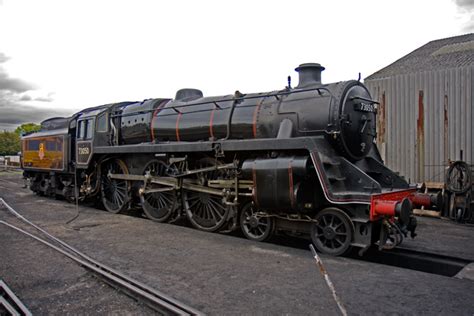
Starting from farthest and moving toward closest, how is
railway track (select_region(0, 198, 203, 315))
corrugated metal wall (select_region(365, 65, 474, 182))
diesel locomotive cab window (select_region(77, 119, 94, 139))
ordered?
diesel locomotive cab window (select_region(77, 119, 94, 139)) → corrugated metal wall (select_region(365, 65, 474, 182)) → railway track (select_region(0, 198, 203, 315))

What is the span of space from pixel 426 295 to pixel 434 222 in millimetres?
5460

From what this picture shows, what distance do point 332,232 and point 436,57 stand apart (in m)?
19.0

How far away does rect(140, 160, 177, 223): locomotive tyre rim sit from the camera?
338 inches

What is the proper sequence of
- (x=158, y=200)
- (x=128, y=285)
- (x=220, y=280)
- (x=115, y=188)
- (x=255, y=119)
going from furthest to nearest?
(x=115, y=188) → (x=158, y=200) → (x=255, y=119) → (x=220, y=280) → (x=128, y=285)

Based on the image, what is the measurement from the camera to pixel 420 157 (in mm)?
10117

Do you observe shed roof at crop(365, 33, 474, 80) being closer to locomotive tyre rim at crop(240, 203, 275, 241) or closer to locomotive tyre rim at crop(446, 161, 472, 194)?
locomotive tyre rim at crop(446, 161, 472, 194)

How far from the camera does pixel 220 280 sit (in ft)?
15.0

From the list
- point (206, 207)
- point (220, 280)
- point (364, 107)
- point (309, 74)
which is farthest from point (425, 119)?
point (220, 280)

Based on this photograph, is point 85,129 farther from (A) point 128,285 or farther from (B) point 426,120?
(B) point 426,120

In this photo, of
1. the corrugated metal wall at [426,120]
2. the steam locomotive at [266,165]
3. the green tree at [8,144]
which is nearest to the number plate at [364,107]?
the steam locomotive at [266,165]

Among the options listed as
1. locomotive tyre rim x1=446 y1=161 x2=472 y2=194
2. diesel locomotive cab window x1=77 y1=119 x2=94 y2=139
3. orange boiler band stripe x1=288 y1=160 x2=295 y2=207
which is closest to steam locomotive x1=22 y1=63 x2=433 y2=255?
orange boiler band stripe x1=288 y1=160 x2=295 y2=207

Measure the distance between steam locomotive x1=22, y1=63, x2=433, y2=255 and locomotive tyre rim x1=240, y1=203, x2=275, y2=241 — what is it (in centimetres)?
2

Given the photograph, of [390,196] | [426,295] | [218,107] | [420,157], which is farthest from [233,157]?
[420,157]

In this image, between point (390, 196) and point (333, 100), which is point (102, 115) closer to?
point (333, 100)
